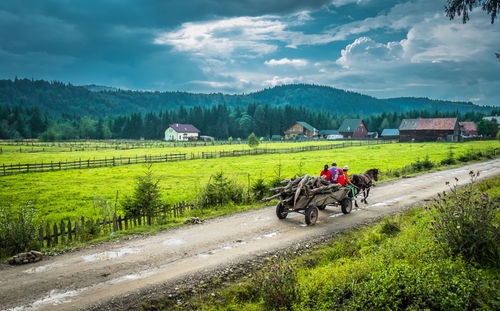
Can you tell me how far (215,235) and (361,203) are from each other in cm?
823

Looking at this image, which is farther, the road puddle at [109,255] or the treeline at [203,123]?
the treeline at [203,123]

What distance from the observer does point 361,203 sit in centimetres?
1441

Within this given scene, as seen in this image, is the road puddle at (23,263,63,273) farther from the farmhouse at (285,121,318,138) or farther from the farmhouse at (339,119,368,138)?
the farmhouse at (339,119,368,138)

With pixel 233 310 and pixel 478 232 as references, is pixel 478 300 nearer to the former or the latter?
pixel 478 232

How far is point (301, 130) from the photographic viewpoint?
4852 inches

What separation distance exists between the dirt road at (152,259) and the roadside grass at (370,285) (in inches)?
41.5

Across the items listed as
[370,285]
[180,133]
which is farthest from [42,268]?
[180,133]

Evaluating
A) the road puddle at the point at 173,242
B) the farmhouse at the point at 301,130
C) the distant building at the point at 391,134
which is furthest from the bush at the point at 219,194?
the farmhouse at the point at 301,130

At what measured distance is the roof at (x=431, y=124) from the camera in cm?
8494

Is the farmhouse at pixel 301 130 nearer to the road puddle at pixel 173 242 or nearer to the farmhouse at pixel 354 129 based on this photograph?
the farmhouse at pixel 354 129

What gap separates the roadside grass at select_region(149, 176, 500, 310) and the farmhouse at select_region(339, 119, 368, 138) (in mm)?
120844

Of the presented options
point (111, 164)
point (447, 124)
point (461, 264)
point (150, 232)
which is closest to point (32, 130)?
point (111, 164)

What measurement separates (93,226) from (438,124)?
101242 mm

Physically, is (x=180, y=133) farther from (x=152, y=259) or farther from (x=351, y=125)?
(x=152, y=259)
